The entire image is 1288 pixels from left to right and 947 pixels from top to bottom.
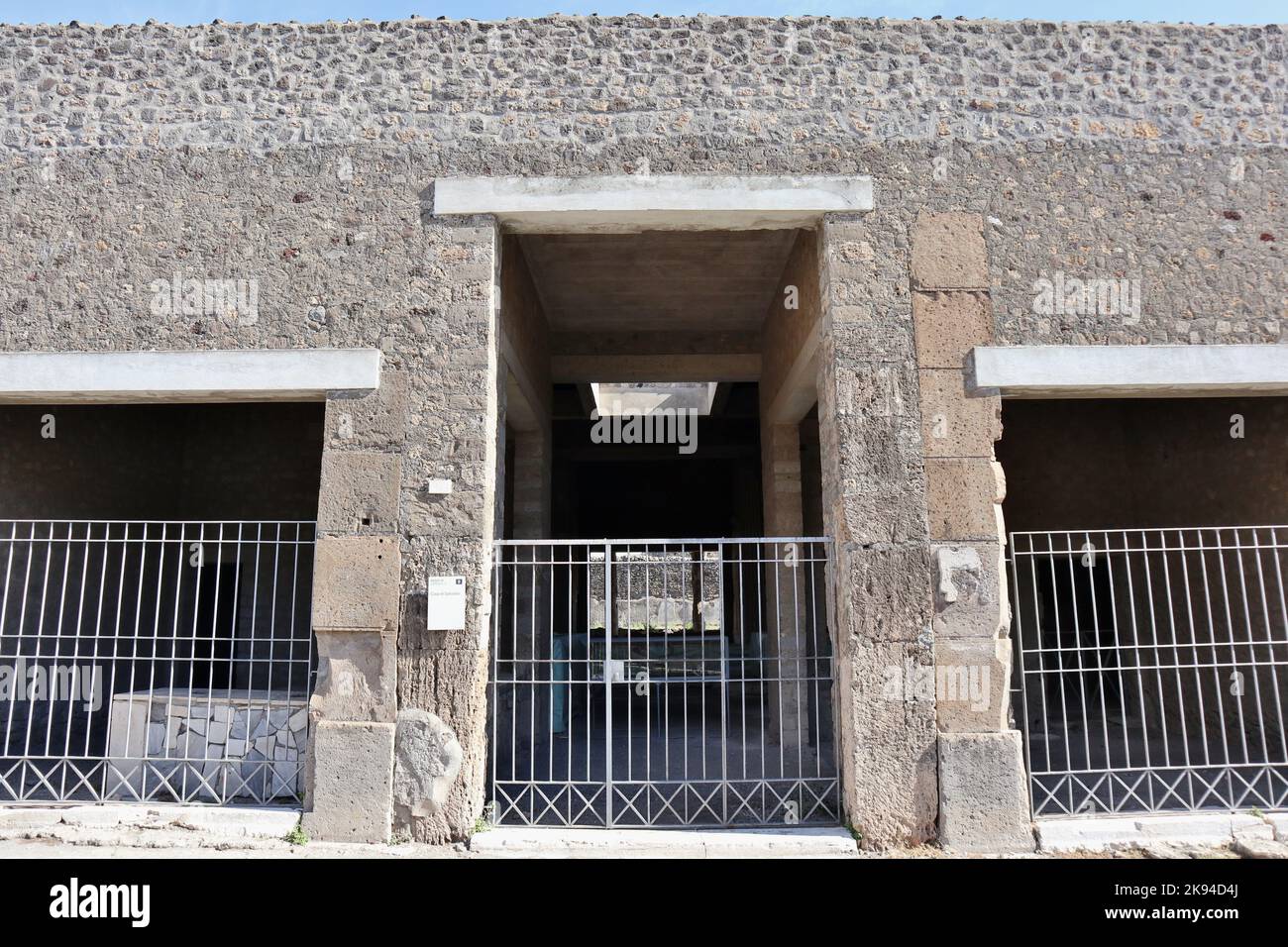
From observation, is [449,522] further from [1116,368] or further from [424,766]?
[1116,368]

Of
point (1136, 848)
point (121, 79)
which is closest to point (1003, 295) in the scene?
point (1136, 848)

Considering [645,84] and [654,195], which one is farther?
[645,84]

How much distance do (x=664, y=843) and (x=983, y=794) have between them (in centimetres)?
184

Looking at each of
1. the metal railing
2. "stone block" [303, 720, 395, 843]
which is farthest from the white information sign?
the metal railing

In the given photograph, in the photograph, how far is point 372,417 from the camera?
16.2 ft

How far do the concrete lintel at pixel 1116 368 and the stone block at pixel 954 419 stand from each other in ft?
0.26

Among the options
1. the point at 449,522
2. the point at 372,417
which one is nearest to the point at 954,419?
the point at 449,522

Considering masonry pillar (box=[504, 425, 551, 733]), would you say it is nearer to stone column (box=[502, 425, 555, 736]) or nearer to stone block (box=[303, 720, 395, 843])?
stone column (box=[502, 425, 555, 736])

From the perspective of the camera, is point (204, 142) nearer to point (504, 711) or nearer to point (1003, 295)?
point (504, 711)

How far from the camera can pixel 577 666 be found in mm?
9164

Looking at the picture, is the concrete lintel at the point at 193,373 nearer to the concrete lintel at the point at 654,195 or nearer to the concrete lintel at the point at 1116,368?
the concrete lintel at the point at 654,195

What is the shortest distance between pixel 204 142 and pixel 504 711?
464cm

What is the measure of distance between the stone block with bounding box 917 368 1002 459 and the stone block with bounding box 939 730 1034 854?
168cm

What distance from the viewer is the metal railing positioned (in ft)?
16.5
